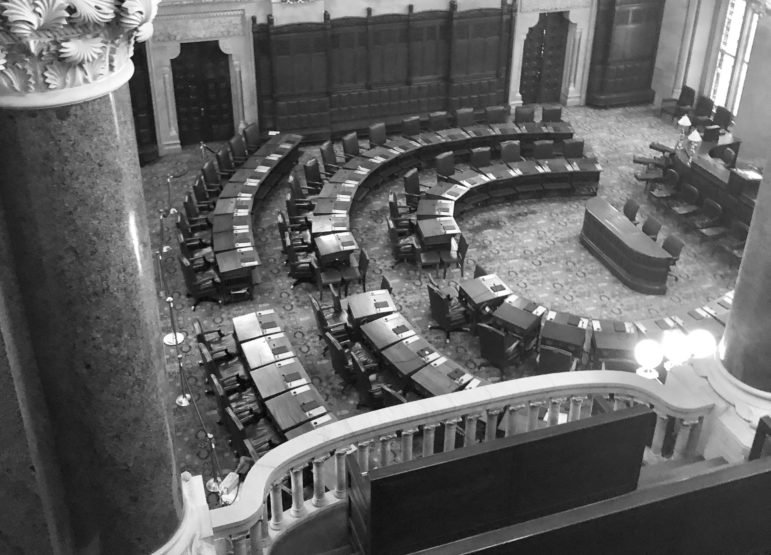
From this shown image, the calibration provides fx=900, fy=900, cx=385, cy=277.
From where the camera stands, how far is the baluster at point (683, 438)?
7895 millimetres

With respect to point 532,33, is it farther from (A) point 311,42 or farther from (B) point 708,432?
(B) point 708,432

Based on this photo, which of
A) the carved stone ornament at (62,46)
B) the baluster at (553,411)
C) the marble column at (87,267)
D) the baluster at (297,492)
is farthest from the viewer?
the baluster at (553,411)

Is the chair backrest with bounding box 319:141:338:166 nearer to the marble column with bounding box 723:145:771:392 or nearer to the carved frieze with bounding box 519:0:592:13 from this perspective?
the carved frieze with bounding box 519:0:592:13

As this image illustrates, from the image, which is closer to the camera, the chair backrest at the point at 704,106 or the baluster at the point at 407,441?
the baluster at the point at 407,441

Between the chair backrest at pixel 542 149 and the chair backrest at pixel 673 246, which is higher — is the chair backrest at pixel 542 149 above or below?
above

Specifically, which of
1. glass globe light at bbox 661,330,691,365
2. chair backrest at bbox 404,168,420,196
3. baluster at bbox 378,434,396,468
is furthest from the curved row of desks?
glass globe light at bbox 661,330,691,365

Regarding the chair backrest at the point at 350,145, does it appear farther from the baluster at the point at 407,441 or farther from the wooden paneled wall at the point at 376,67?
the baluster at the point at 407,441

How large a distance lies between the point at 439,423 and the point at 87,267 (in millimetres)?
4111

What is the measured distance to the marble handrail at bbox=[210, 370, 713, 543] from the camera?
6.75 metres

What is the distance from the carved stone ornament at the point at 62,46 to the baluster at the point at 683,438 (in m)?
5.75

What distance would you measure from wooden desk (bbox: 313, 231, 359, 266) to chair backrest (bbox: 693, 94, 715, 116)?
1035cm

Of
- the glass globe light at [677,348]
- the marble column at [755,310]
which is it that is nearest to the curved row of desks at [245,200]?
the glass globe light at [677,348]

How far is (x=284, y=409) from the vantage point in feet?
35.8

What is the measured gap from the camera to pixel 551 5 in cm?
2116
